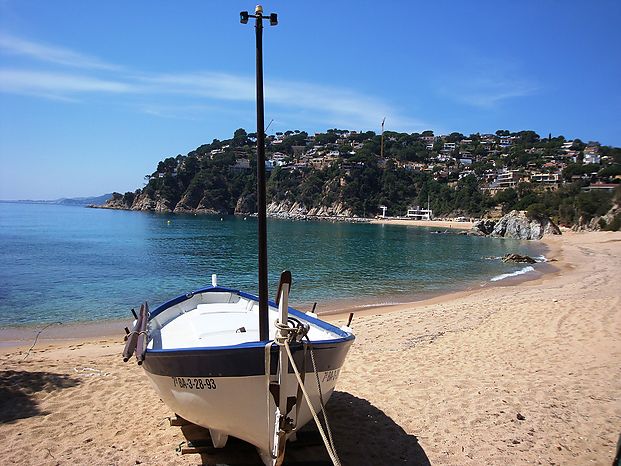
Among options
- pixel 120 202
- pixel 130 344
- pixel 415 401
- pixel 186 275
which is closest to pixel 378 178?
pixel 120 202

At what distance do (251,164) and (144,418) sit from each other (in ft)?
525

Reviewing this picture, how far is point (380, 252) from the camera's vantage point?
45.1 metres

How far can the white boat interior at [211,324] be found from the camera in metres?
5.82

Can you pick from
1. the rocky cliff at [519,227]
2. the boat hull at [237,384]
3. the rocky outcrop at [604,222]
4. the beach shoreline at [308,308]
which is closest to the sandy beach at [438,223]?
the rocky cliff at [519,227]

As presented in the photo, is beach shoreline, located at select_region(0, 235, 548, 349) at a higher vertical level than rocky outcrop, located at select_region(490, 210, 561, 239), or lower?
lower

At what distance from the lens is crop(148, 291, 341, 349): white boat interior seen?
582cm

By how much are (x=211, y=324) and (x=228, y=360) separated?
2.44m

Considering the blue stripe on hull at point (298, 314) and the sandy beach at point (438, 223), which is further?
the sandy beach at point (438, 223)

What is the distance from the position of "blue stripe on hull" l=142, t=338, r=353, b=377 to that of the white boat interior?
2.06 feet

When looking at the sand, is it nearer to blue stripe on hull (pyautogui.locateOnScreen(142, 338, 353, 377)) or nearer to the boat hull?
→ the boat hull

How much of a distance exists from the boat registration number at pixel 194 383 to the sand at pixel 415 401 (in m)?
1.19

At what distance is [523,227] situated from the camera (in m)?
70.7

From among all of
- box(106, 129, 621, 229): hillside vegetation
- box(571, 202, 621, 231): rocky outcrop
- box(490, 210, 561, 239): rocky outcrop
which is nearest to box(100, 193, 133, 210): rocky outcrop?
box(106, 129, 621, 229): hillside vegetation

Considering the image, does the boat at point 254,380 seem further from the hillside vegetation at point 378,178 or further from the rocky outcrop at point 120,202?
the rocky outcrop at point 120,202
